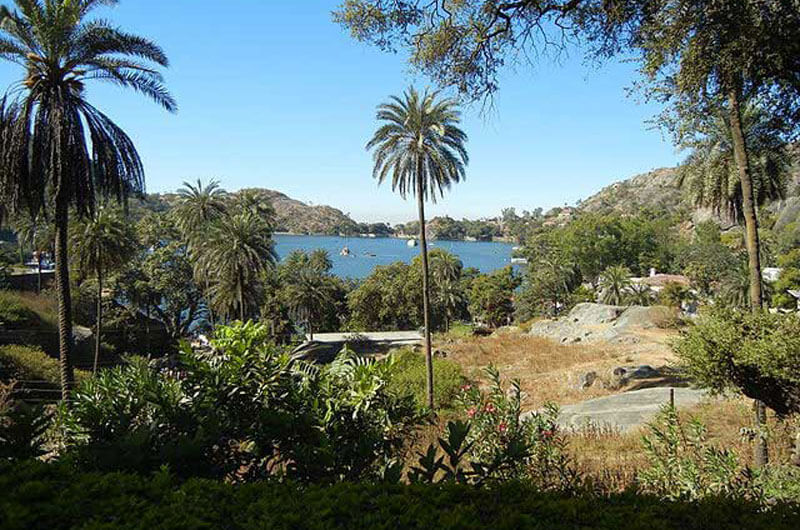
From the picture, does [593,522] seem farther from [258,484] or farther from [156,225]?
[156,225]

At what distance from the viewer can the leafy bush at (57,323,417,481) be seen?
3.86 meters

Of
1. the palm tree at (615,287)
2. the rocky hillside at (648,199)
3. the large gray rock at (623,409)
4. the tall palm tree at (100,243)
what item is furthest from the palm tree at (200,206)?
the rocky hillside at (648,199)

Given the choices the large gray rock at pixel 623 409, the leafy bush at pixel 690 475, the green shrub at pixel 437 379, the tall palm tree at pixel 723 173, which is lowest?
the green shrub at pixel 437 379

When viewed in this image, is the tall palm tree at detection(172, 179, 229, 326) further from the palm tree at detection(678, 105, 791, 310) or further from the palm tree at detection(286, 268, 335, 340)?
the palm tree at detection(678, 105, 791, 310)

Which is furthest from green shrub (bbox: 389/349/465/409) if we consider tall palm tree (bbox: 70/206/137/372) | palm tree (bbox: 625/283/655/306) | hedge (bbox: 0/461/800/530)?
palm tree (bbox: 625/283/655/306)

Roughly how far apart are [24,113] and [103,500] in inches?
362

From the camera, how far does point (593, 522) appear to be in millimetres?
2918

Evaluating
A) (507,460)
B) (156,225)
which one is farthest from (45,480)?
(156,225)

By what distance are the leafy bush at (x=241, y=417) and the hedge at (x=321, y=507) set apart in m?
0.65

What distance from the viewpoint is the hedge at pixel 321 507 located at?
266 cm

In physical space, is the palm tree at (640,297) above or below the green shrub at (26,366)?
below

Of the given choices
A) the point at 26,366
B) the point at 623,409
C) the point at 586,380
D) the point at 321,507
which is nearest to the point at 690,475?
the point at 321,507

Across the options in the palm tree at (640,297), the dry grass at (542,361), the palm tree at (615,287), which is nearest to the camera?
the dry grass at (542,361)

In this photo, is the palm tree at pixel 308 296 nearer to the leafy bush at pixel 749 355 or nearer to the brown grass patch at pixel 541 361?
the brown grass patch at pixel 541 361
